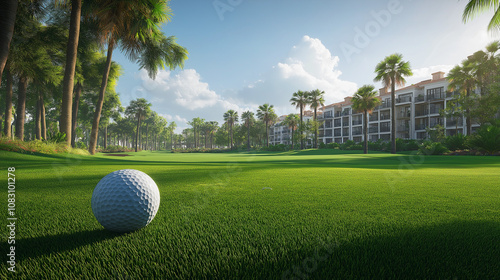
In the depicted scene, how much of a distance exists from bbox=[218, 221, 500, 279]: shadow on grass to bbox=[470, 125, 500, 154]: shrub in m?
22.8

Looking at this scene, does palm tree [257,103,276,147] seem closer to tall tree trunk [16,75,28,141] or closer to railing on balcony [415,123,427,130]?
railing on balcony [415,123,427,130]

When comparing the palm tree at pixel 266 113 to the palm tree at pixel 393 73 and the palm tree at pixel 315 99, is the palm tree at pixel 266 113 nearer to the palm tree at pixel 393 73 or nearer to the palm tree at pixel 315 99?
the palm tree at pixel 315 99

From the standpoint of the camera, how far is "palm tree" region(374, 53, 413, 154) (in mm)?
30734

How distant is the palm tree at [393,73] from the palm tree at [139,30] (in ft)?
86.8

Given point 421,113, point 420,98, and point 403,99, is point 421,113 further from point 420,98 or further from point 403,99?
point 403,99

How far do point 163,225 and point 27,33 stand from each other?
21352 millimetres

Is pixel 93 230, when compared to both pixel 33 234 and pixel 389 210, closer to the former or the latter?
pixel 33 234

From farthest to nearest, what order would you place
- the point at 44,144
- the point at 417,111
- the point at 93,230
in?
the point at 417,111
the point at 44,144
the point at 93,230

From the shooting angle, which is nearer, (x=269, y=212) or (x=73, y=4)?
(x=269, y=212)

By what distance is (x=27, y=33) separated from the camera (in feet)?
52.3

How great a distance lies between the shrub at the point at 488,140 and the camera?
1794 cm

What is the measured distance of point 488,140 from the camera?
59.4 feet

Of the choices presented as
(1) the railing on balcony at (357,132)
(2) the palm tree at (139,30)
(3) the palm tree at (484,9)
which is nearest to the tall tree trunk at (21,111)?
(2) the palm tree at (139,30)

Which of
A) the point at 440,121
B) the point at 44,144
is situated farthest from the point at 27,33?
the point at 440,121
